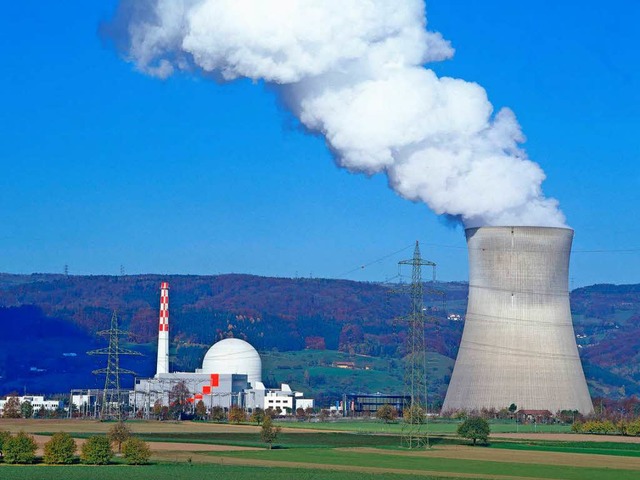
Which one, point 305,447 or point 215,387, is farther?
point 215,387

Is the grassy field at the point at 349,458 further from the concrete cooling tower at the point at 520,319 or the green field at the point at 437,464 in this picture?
the concrete cooling tower at the point at 520,319

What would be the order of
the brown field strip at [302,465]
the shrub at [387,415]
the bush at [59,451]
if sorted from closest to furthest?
the brown field strip at [302,465] < the bush at [59,451] < the shrub at [387,415]

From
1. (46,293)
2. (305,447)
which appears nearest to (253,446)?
(305,447)

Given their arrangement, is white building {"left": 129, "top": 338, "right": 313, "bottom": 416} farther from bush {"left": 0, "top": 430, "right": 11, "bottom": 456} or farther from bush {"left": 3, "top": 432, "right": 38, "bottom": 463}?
bush {"left": 3, "top": 432, "right": 38, "bottom": 463}

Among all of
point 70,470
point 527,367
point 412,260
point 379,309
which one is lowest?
point 70,470

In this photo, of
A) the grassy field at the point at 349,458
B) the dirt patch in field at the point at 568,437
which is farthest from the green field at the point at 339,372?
the grassy field at the point at 349,458

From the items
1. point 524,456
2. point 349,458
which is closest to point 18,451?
point 349,458

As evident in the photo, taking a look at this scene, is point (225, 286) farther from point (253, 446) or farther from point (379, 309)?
point (253, 446)
